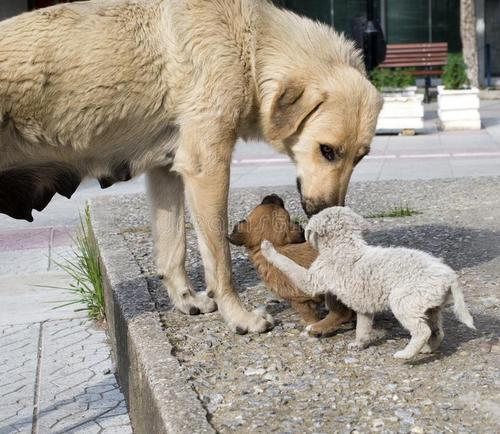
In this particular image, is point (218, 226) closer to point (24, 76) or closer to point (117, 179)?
point (117, 179)

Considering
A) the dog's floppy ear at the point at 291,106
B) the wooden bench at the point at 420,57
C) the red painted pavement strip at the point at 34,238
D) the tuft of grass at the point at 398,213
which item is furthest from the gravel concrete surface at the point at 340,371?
the wooden bench at the point at 420,57

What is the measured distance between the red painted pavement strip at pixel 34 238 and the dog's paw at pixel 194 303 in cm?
392

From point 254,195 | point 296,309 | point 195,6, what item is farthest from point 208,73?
point 254,195

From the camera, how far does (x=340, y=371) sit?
13.2 ft

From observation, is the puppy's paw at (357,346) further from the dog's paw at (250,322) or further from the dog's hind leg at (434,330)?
the dog's paw at (250,322)

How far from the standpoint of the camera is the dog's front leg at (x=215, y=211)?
184 inches

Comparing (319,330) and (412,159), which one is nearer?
(319,330)

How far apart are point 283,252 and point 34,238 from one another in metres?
5.20

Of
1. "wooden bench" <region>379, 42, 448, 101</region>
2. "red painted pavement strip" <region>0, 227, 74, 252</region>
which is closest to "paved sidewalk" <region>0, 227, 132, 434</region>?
"red painted pavement strip" <region>0, 227, 74, 252</region>

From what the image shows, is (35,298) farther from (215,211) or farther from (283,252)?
(283,252)

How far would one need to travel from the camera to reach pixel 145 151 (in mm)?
4926

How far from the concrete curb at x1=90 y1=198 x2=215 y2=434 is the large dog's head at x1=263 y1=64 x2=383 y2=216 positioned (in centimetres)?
103

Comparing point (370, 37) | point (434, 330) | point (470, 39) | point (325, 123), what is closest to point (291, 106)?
point (325, 123)

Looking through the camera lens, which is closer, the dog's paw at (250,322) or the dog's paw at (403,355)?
the dog's paw at (403,355)
